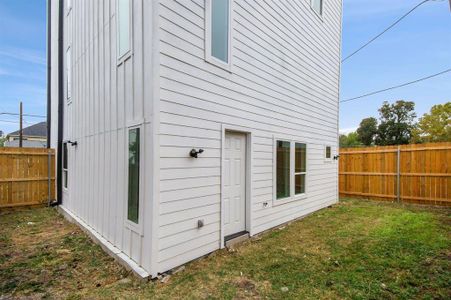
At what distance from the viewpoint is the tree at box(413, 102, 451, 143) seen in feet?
82.4

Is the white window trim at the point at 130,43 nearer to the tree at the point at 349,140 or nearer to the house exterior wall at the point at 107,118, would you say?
the house exterior wall at the point at 107,118

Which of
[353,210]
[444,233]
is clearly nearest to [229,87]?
[444,233]

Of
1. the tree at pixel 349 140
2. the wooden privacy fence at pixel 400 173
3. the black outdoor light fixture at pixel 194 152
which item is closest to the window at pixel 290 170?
the black outdoor light fixture at pixel 194 152

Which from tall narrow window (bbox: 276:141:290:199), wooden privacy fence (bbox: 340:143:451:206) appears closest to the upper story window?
wooden privacy fence (bbox: 340:143:451:206)

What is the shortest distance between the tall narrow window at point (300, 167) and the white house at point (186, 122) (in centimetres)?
5

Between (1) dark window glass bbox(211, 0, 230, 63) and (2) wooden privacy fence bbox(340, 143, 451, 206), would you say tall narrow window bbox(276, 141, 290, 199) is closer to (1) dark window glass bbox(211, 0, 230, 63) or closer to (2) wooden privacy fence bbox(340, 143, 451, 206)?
(1) dark window glass bbox(211, 0, 230, 63)

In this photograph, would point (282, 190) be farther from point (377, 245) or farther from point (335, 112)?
point (335, 112)

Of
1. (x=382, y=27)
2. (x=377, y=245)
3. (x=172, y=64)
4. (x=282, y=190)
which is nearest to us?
(x=172, y=64)

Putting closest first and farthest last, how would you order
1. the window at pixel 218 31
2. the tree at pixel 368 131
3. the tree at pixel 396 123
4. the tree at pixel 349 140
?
1. the window at pixel 218 31
2. the tree at pixel 396 123
3. the tree at pixel 368 131
4. the tree at pixel 349 140

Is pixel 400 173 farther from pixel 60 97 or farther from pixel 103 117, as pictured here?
pixel 60 97

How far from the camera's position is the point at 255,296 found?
303 cm

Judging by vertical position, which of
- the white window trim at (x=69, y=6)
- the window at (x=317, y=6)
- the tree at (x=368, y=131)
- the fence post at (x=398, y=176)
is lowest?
the fence post at (x=398, y=176)

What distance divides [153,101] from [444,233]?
20.7ft

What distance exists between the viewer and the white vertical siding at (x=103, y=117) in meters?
3.73
